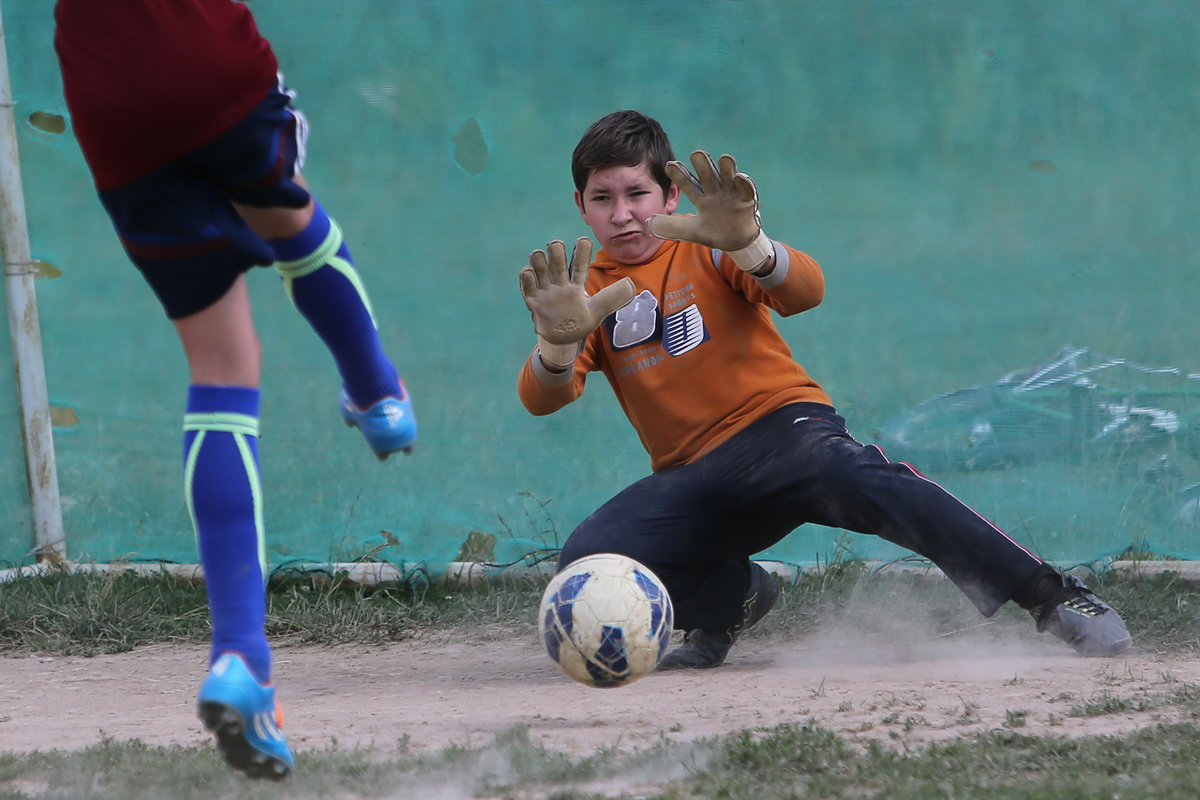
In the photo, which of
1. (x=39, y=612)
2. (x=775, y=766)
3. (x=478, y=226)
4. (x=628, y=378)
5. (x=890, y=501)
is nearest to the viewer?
(x=775, y=766)

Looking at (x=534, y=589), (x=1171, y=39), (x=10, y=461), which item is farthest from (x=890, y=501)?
(x=10, y=461)

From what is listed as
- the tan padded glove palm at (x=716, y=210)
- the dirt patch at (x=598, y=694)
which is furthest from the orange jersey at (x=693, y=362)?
the dirt patch at (x=598, y=694)

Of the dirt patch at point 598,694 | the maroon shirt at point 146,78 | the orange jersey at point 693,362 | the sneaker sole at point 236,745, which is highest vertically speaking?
the maroon shirt at point 146,78

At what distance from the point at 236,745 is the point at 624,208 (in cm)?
211

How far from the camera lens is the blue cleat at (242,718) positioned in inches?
80.1

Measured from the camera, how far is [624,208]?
370 centimetres

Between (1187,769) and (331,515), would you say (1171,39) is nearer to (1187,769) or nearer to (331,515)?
(1187,769)

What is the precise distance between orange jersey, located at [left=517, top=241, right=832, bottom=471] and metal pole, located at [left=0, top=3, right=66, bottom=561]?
2159 mm

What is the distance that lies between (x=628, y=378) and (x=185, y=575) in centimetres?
204

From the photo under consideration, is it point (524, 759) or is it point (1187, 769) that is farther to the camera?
point (524, 759)

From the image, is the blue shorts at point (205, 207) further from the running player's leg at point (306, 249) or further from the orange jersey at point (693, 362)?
the orange jersey at point (693, 362)

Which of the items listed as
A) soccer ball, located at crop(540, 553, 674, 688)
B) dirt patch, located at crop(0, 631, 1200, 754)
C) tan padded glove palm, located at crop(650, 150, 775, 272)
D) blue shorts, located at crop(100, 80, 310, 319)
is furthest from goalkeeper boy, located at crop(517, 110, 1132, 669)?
blue shorts, located at crop(100, 80, 310, 319)

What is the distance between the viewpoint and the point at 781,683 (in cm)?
340

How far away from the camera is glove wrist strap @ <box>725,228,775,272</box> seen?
3.33m
